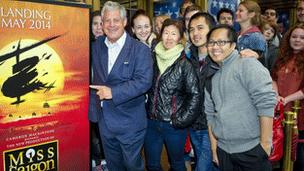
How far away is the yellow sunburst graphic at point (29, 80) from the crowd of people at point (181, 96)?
1.03 feet

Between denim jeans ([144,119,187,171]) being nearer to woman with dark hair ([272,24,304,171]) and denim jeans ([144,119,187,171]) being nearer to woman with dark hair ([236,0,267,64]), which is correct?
woman with dark hair ([236,0,267,64])

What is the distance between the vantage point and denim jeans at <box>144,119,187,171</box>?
7.63 ft

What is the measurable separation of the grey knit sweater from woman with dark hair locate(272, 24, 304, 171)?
96 centimetres

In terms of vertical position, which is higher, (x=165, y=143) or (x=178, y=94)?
(x=178, y=94)

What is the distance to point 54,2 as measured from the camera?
5.91 feet

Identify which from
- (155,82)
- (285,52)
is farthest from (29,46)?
(285,52)

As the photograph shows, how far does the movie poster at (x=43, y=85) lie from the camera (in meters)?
1.71

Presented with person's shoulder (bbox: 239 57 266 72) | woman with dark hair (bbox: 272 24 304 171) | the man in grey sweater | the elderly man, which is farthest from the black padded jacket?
woman with dark hair (bbox: 272 24 304 171)

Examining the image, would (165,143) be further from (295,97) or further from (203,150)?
(295,97)

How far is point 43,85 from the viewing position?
6.05 ft

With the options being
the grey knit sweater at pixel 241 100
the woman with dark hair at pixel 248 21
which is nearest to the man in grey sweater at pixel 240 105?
the grey knit sweater at pixel 241 100

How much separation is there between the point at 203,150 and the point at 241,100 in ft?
2.12

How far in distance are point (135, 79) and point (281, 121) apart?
108 centimetres

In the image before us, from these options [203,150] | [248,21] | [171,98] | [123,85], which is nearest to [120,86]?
[123,85]
